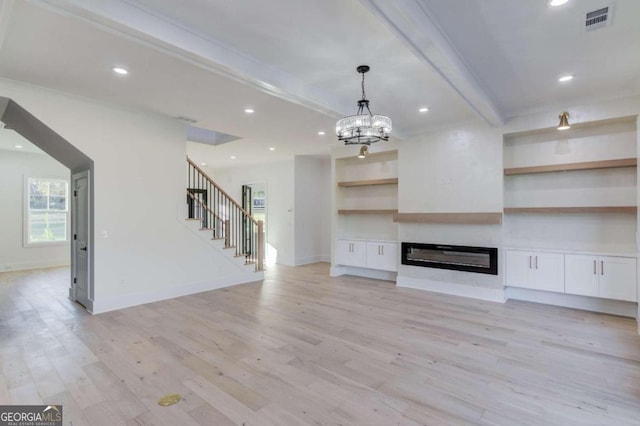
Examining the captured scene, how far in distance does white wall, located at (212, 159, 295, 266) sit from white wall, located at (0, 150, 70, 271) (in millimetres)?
5462

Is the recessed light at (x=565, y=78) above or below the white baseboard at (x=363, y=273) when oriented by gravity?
above

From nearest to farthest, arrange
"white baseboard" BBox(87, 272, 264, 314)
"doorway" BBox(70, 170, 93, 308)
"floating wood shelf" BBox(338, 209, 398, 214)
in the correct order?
"white baseboard" BBox(87, 272, 264, 314)
"doorway" BBox(70, 170, 93, 308)
"floating wood shelf" BBox(338, 209, 398, 214)

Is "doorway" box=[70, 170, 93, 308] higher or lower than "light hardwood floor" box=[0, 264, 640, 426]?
higher

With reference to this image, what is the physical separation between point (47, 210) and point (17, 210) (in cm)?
61

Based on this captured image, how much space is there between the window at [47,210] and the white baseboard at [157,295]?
5.64 meters

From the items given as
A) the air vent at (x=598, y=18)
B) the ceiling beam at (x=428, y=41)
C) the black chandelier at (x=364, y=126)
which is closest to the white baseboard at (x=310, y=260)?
the black chandelier at (x=364, y=126)

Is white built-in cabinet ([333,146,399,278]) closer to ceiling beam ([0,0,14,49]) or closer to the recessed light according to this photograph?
the recessed light

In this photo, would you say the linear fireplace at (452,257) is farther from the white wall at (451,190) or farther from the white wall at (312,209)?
the white wall at (312,209)

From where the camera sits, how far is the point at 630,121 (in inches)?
181

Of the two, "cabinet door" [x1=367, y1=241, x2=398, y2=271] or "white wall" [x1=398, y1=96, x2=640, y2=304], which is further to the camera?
"cabinet door" [x1=367, y1=241, x2=398, y2=271]

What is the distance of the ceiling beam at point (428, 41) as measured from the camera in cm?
231

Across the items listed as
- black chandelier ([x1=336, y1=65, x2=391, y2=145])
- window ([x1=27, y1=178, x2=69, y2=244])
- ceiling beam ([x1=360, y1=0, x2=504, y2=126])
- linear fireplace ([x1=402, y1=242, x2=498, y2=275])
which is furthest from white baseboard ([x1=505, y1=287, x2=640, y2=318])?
window ([x1=27, y1=178, x2=69, y2=244])

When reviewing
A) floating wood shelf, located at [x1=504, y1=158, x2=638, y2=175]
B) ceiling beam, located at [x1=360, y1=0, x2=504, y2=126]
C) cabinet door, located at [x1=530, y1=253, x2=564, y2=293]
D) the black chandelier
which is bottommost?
cabinet door, located at [x1=530, y1=253, x2=564, y2=293]

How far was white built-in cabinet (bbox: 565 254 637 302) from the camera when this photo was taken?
14.3 feet
